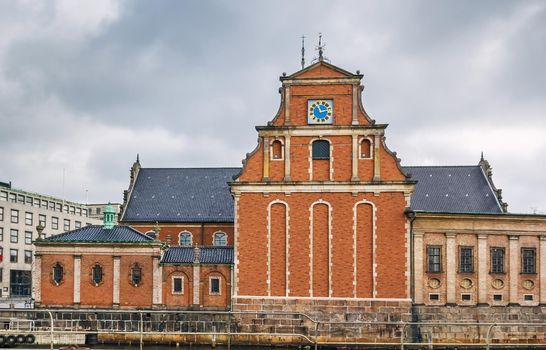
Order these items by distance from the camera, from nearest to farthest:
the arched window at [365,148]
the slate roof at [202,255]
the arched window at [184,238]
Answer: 1. the arched window at [365,148]
2. the slate roof at [202,255]
3. the arched window at [184,238]

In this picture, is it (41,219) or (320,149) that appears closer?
(320,149)

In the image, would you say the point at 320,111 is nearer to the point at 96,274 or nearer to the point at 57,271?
the point at 96,274

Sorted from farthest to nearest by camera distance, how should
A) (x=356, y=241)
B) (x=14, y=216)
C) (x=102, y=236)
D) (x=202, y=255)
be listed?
1. (x=14, y=216)
2. (x=102, y=236)
3. (x=202, y=255)
4. (x=356, y=241)

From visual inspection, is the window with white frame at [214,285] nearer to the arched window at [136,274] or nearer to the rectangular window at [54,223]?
the arched window at [136,274]

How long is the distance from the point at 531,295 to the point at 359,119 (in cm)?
1799

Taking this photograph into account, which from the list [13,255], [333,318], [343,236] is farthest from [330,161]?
[13,255]

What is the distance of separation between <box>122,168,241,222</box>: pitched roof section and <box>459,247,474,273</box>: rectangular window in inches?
912

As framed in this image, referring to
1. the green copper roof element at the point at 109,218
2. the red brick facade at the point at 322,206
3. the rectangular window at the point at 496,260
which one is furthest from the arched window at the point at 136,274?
the rectangular window at the point at 496,260

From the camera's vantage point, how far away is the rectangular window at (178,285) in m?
44.4

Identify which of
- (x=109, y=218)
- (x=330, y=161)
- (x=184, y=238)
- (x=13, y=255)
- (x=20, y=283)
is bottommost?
(x=20, y=283)

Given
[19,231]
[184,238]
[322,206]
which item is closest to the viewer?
[322,206]

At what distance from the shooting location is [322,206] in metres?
42.6

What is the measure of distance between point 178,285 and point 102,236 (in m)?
7.37

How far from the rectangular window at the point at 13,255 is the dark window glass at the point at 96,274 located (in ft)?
189
